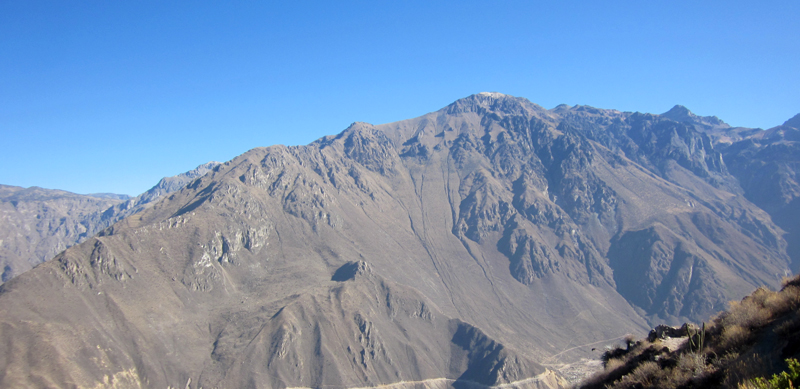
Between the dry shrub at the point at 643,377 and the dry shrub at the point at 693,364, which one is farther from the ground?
the dry shrub at the point at 693,364

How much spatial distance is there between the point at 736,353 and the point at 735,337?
1353 mm

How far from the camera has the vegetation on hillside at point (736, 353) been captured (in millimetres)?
11414

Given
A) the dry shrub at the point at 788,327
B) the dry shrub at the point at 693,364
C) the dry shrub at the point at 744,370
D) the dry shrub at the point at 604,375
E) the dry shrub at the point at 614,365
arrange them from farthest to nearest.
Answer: the dry shrub at the point at 614,365
the dry shrub at the point at 604,375
the dry shrub at the point at 693,364
the dry shrub at the point at 788,327
the dry shrub at the point at 744,370

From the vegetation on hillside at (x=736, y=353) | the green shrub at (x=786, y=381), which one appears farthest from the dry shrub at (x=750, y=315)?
the green shrub at (x=786, y=381)

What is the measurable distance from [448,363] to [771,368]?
179261mm

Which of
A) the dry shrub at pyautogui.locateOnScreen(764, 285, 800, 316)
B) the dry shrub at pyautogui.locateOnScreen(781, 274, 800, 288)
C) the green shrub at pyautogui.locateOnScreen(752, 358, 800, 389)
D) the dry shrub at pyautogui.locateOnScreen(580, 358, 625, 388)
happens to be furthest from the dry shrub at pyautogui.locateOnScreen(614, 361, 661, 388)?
the dry shrub at pyautogui.locateOnScreen(781, 274, 800, 288)

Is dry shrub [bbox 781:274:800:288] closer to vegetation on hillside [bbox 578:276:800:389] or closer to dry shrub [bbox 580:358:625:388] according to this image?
vegetation on hillside [bbox 578:276:800:389]

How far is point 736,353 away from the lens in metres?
12.9

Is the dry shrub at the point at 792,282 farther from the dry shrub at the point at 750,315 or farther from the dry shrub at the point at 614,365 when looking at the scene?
the dry shrub at the point at 614,365

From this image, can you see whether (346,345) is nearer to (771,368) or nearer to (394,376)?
(394,376)

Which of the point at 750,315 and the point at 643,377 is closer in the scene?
the point at 750,315

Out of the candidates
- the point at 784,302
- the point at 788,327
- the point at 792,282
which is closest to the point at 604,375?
the point at 784,302

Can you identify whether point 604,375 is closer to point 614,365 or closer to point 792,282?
point 614,365

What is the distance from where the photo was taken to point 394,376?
161 metres
